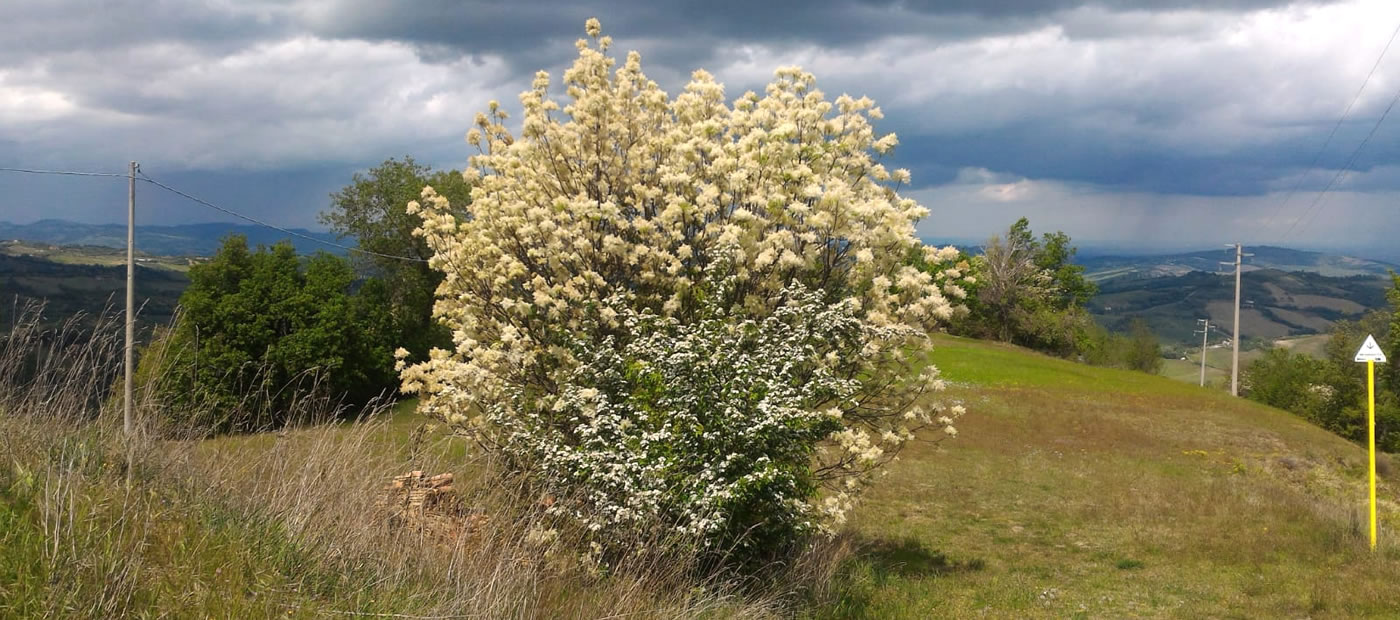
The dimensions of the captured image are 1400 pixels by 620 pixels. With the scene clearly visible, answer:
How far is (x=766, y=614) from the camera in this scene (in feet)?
31.5

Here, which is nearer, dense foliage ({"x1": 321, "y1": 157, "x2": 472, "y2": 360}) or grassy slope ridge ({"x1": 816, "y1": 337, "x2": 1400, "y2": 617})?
grassy slope ridge ({"x1": 816, "y1": 337, "x2": 1400, "y2": 617})

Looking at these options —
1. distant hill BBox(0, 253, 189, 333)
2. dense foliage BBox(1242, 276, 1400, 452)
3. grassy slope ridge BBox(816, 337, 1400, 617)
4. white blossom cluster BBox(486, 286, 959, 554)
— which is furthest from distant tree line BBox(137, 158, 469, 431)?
dense foliage BBox(1242, 276, 1400, 452)

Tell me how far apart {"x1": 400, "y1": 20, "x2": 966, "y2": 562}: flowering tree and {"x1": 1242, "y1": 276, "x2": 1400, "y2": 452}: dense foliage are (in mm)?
64673

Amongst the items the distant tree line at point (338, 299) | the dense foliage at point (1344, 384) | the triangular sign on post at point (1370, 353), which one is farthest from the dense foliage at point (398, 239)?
the dense foliage at point (1344, 384)

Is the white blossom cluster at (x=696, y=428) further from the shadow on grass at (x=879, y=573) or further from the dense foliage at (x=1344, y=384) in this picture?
the dense foliage at (x=1344, y=384)

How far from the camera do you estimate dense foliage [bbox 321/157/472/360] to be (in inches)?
2116

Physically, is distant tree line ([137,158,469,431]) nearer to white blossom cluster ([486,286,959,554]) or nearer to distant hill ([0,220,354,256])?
distant hill ([0,220,354,256])

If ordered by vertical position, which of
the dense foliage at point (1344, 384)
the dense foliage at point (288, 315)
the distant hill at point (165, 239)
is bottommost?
the dense foliage at point (1344, 384)

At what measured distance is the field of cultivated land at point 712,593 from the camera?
5562 mm

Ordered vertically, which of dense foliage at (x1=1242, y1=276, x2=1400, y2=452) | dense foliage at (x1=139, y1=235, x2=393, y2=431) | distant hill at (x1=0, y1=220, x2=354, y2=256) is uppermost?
distant hill at (x1=0, y1=220, x2=354, y2=256)

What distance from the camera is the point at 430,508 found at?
32.0ft

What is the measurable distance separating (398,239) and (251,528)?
5239 centimetres

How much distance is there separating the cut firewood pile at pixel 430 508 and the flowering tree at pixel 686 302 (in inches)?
37.2

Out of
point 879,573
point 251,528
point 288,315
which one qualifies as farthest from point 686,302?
point 288,315
